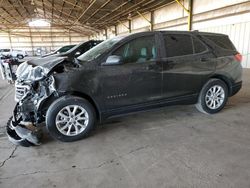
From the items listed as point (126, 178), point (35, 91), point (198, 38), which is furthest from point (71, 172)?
point (198, 38)

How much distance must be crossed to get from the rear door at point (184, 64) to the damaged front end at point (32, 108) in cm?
178

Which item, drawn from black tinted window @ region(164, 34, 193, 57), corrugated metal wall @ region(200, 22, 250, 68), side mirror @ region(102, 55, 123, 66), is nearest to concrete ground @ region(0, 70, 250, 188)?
side mirror @ region(102, 55, 123, 66)

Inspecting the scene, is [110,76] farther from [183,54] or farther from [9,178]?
[9,178]

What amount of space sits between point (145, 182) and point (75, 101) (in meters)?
1.48

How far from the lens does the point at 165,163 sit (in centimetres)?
233

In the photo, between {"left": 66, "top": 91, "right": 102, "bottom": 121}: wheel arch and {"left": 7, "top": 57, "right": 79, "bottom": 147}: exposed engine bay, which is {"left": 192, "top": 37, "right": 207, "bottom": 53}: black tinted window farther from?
{"left": 7, "top": 57, "right": 79, "bottom": 147}: exposed engine bay

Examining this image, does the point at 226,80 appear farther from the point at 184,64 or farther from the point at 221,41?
the point at 184,64

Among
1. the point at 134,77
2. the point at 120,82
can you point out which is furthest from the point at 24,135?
the point at 134,77

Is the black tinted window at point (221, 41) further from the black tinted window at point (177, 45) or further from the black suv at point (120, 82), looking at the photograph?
the black tinted window at point (177, 45)

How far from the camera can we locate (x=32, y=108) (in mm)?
2918

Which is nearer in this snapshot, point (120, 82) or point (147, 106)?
point (120, 82)

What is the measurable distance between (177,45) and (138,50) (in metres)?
0.76

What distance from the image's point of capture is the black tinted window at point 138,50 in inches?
123

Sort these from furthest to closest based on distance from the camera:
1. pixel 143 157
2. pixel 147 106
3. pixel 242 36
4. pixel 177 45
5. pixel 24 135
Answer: pixel 242 36, pixel 177 45, pixel 147 106, pixel 24 135, pixel 143 157
